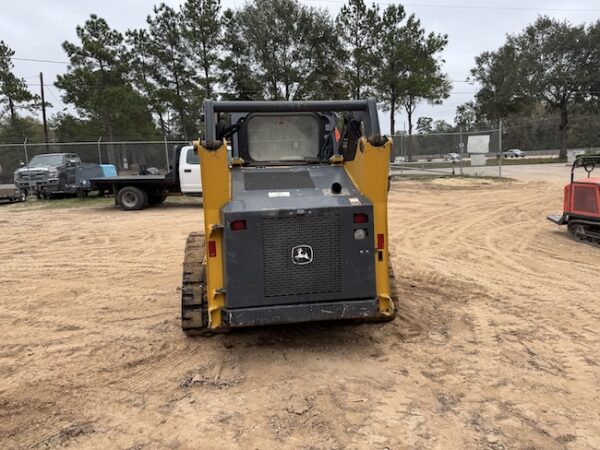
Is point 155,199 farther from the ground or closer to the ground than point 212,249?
closer to the ground

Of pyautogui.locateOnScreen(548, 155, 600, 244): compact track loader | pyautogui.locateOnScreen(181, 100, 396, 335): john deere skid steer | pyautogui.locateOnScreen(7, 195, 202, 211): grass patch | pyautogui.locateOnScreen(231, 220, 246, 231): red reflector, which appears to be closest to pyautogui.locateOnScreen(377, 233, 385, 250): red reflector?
pyautogui.locateOnScreen(181, 100, 396, 335): john deere skid steer

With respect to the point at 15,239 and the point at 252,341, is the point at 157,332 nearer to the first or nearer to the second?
the point at 252,341

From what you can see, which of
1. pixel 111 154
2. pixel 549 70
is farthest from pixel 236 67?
pixel 549 70

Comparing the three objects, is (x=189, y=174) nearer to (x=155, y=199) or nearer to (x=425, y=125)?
(x=155, y=199)

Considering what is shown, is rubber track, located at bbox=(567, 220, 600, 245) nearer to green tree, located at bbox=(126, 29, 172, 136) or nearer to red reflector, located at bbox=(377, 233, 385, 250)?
red reflector, located at bbox=(377, 233, 385, 250)

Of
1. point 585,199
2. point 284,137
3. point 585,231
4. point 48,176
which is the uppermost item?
point 284,137

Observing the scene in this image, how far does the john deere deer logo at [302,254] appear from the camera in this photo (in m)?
3.94

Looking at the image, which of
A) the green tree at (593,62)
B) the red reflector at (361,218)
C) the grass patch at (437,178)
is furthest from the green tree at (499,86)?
the red reflector at (361,218)

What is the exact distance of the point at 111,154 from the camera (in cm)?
2538

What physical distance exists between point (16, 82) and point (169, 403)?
37.0 metres

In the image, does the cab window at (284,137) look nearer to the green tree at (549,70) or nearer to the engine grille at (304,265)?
the engine grille at (304,265)

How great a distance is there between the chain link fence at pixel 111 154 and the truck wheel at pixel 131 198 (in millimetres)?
9867

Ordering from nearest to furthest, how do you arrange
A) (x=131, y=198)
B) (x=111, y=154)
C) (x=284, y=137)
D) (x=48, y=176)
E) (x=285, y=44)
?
(x=284, y=137) < (x=131, y=198) < (x=48, y=176) < (x=111, y=154) < (x=285, y=44)

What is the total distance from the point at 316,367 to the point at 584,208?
6.87 meters
